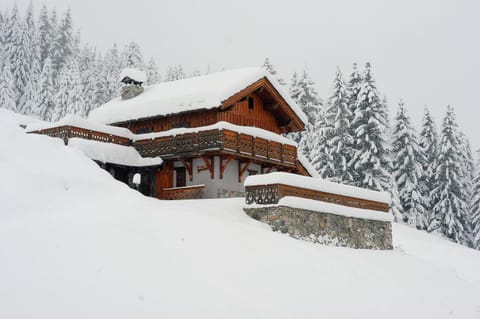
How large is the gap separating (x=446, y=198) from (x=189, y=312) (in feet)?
136

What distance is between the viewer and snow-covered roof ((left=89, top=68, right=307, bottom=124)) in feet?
94.7

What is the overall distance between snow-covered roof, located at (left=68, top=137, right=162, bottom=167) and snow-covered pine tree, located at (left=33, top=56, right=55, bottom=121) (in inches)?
1672

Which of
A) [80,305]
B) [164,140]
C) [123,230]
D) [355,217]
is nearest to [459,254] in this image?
[355,217]

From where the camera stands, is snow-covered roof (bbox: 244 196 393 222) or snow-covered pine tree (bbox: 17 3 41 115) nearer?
snow-covered roof (bbox: 244 196 393 222)

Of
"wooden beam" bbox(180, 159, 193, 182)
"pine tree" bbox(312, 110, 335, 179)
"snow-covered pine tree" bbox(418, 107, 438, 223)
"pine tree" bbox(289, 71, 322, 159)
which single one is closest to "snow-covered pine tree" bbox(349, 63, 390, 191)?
"pine tree" bbox(312, 110, 335, 179)

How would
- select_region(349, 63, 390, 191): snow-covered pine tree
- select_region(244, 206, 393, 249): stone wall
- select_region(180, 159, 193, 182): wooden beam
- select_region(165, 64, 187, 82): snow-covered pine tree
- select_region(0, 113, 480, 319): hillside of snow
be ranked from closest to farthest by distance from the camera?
select_region(0, 113, 480, 319): hillside of snow
select_region(244, 206, 393, 249): stone wall
select_region(180, 159, 193, 182): wooden beam
select_region(349, 63, 390, 191): snow-covered pine tree
select_region(165, 64, 187, 82): snow-covered pine tree

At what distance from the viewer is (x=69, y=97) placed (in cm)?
6700

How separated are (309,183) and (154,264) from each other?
11.1m

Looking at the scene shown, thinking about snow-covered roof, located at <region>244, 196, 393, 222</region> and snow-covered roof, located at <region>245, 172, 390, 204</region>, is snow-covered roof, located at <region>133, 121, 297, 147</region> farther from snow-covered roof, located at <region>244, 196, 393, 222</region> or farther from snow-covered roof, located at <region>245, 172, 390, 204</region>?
snow-covered roof, located at <region>244, 196, 393, 222</region>

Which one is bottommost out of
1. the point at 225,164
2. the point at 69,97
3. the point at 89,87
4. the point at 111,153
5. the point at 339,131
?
the point at 225,164

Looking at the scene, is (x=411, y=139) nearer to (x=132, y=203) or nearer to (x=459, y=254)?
(x=459, y=254)

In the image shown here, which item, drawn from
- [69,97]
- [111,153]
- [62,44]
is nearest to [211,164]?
[111,153]

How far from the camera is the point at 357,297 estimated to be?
46.4 feet

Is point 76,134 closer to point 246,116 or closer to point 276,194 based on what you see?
point 246,116
